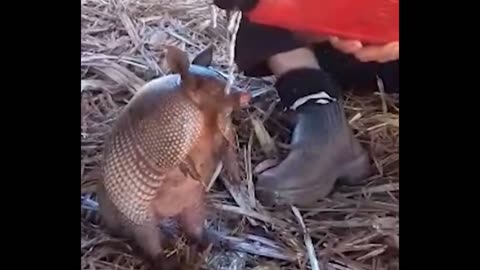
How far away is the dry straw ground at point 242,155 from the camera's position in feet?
5.63

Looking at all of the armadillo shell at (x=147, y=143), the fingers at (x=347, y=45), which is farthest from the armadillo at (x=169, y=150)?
the fingers at (x=347, y=45)

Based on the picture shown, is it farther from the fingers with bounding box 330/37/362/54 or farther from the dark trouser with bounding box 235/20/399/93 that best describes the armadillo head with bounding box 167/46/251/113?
the fingers with bounding box 330/37/362/54

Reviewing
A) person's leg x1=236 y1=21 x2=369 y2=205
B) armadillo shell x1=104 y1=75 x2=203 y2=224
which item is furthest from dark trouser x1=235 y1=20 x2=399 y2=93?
armadillo shell x1=104 y1=75 x2=203 y2=224

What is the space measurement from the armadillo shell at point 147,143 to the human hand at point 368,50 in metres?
0.29

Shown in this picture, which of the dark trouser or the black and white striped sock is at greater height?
the dark trouser

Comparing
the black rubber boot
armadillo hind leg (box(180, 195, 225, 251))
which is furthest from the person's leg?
armadillo hind leg (box(180, 195, 225, 251))

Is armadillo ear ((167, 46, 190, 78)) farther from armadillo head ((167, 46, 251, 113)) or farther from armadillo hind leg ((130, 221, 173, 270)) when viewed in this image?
armadillo hind leg ((130, 221, 173, 270))

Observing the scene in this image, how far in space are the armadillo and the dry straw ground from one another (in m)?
0.02

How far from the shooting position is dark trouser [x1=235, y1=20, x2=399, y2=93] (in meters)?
1.73

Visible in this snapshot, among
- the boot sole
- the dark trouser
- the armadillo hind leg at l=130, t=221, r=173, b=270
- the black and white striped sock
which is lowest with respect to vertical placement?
the armadillo hind leg at l=130, t=221, r=173, b=270

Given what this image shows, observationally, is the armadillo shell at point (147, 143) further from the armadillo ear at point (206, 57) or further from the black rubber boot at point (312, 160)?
the black rubber boot at point (312, 160)

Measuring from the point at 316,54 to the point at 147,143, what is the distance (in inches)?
14.0
